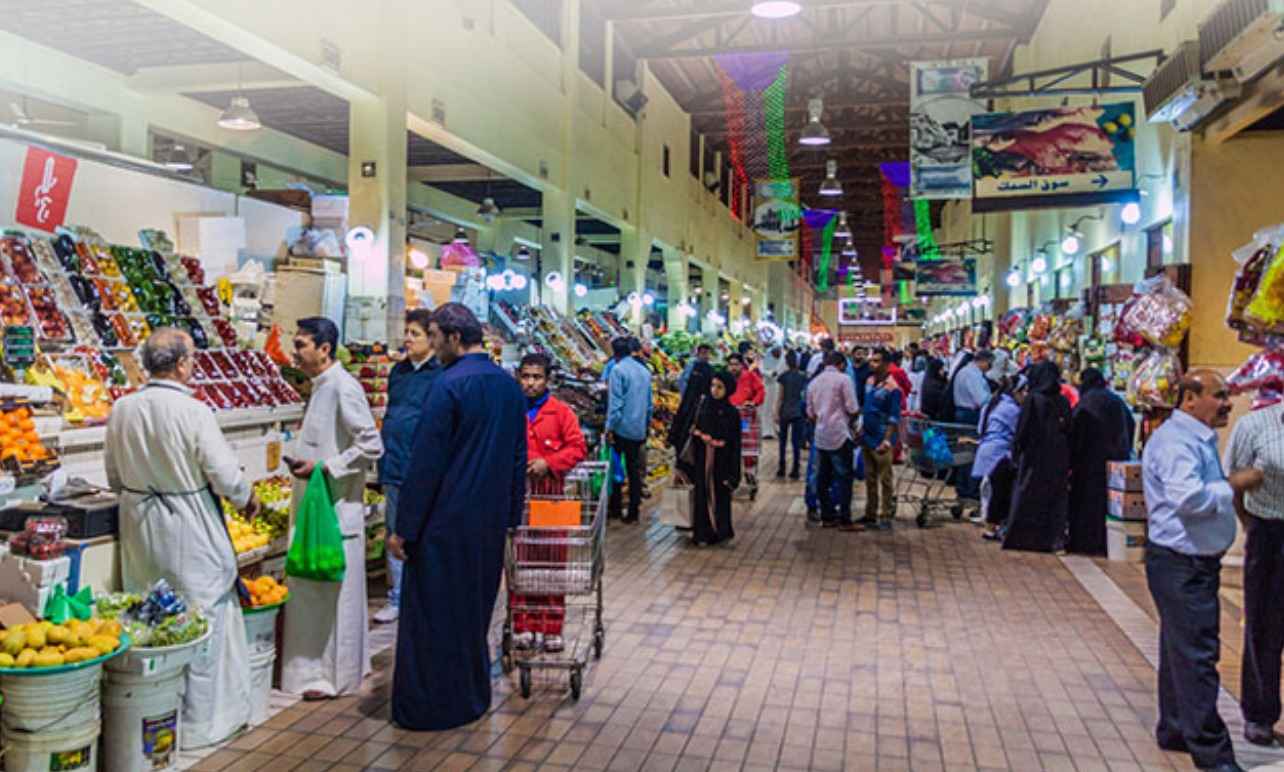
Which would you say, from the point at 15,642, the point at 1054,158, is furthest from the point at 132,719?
the point at 1054,158

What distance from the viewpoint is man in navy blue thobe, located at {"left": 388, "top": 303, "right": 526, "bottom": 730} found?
429 cm

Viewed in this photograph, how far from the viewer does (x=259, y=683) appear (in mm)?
4496

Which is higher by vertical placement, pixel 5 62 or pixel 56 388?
pixel 5 62

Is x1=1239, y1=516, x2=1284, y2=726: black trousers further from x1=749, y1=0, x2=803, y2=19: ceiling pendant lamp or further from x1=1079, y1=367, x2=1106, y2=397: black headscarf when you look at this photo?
x1=749, y1=0, x2=803, y2=19: ceiling pendant lamp

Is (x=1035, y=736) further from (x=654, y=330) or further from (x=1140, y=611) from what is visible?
(x=654, y=330)

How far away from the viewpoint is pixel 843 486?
31.5ft

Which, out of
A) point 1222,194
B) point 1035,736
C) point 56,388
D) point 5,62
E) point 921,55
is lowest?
point 1035,736

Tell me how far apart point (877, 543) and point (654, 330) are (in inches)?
426

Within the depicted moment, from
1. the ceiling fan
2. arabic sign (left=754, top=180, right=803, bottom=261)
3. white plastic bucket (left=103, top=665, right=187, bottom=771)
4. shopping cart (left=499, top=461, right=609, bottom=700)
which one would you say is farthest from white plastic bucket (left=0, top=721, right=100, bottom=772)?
arabic sign (left=754, top=180, right=803, bottom=261)

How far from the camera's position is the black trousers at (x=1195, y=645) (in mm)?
4055

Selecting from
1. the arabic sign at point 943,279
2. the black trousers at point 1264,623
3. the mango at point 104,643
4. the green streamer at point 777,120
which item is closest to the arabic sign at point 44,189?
the mango at point 104,643

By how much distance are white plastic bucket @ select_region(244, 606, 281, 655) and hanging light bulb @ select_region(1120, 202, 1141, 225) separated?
9270 millimetres

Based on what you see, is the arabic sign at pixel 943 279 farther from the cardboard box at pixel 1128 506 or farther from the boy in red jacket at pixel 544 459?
the boy in red jacket at pixel 544 459

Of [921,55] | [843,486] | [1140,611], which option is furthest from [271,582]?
[921,55]
